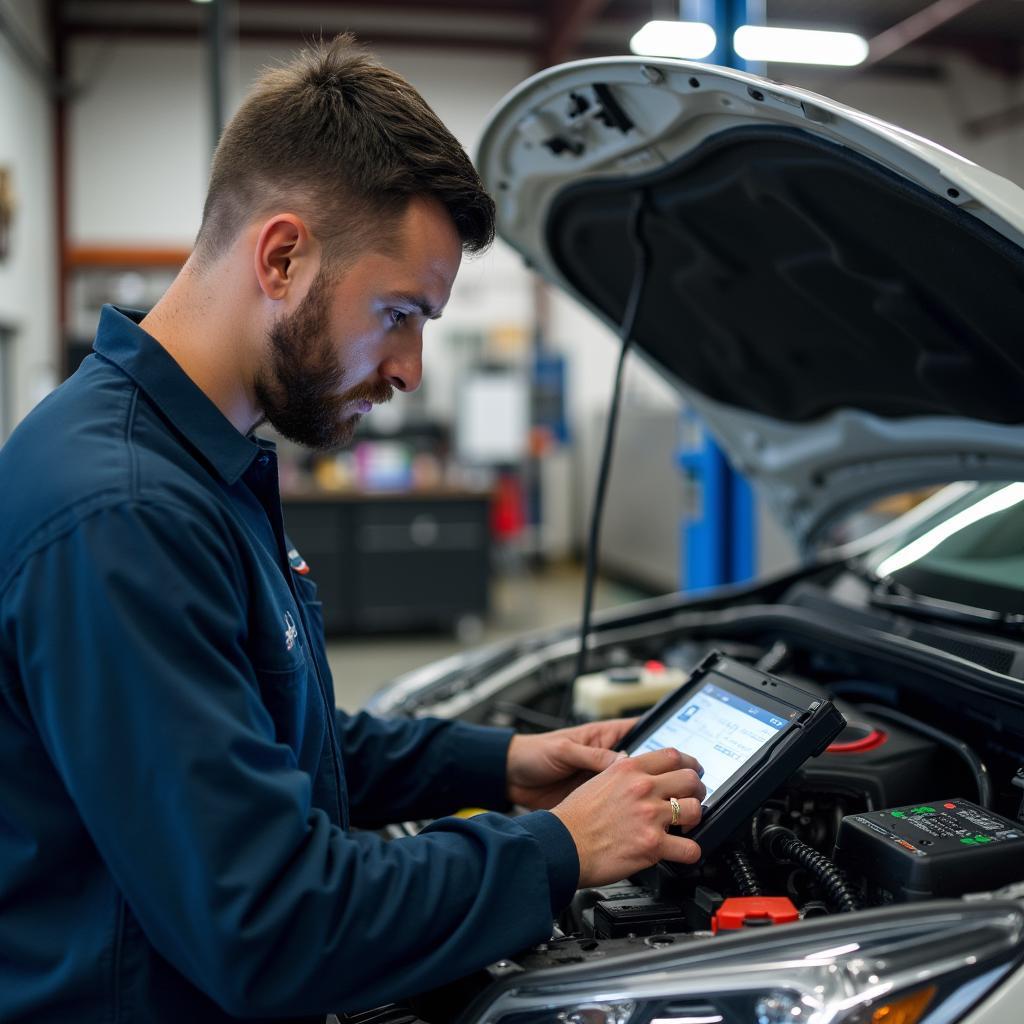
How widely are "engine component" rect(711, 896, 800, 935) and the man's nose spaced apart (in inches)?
23.9

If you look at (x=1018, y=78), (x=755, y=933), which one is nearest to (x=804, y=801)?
(x=755, y=933)

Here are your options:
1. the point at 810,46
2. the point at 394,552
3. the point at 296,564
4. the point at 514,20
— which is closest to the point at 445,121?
the point at 514,20

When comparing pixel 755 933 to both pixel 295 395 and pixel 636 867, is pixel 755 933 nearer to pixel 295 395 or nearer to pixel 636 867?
pixel 636 867

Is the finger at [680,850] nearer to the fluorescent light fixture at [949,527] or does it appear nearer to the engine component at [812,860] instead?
the engine component at [812,860]

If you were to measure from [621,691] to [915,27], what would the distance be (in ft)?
28.5

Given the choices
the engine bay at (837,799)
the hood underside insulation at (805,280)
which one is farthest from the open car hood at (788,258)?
the engine bay at (837,799)

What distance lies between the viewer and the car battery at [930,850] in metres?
0.99

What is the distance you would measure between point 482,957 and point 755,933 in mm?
238

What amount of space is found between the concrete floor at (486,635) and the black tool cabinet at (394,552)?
173 mm

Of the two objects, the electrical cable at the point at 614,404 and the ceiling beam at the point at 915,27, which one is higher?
the ceiling beam at the point at 915,27

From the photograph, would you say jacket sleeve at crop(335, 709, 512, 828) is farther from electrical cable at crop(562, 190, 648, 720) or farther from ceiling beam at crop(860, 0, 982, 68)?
ceiling beam at crop(860, 0, 982, 68)

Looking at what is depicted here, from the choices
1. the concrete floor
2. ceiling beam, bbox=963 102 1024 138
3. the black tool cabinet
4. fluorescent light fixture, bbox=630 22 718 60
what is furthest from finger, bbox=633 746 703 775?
ceiling beam, bbox=963 102 1024 138

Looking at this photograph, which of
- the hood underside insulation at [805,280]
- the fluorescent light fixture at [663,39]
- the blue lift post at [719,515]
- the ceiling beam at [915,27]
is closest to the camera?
the hood underside insulation at [805,280]

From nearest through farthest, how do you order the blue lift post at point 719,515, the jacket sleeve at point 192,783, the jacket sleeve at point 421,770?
the jacket sleeve at point 192,783, the jacket sleeve at point 421,770, the blue lift post at point 719,515
